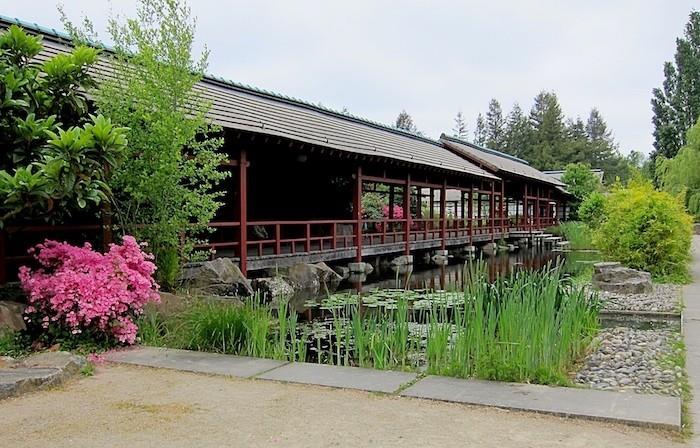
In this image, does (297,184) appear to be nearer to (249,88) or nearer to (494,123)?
(249,88)

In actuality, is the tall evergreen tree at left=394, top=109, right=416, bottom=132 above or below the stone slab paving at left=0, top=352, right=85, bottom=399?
above

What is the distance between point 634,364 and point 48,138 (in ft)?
17.0

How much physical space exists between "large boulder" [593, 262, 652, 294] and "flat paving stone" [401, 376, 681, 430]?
6.18 meters

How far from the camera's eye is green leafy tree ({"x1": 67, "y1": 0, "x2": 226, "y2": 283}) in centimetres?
632

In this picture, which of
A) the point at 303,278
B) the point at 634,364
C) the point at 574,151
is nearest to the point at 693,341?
the point at 634,364

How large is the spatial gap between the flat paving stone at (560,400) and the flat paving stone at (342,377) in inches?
6.8

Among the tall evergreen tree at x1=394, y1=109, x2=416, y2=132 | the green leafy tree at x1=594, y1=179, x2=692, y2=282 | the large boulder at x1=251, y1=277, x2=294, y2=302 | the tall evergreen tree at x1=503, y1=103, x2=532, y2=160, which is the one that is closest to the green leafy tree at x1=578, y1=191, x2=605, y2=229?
the green leafy tree at x1=594, y1=179, x2=692, y2=282

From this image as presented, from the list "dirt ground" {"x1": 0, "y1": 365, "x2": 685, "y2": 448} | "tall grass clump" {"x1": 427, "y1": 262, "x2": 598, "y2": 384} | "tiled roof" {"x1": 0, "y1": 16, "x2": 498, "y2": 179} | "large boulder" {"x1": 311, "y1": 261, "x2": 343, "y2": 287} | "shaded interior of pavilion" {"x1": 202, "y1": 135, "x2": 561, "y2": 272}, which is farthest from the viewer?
"large boulder" {"x1": 311, "y1": 261, "x2": 343, "y2": 287}

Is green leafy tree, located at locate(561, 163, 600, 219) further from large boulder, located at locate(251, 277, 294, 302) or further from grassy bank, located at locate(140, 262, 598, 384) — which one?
grassy bank, located at locate(140, 262, 598, 384)

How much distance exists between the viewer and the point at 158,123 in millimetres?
6160

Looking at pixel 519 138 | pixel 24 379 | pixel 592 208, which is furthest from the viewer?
pixel 519 138

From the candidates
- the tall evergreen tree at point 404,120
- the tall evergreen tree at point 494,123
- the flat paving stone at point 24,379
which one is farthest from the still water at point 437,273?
the tall evergreen tree at point 494,123

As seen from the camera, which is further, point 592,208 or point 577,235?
point 592,208

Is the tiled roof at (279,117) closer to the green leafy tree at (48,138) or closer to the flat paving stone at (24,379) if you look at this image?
the green leafy tree at (48,138)
